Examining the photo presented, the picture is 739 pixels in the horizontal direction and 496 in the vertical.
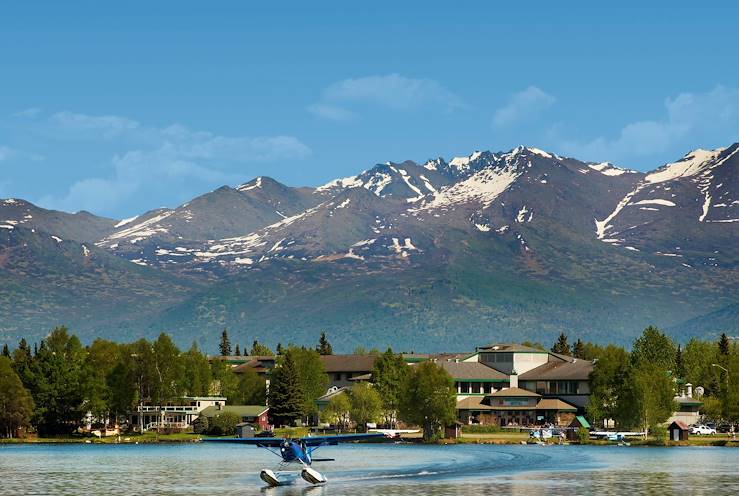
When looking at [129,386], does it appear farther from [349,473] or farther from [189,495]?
[189,495]

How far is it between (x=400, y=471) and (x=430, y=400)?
63.5 metres

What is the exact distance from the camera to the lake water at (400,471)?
102062 millimetres

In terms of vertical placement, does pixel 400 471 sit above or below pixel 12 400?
below

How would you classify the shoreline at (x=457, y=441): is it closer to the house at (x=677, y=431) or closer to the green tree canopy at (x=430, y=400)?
the house at (x=677, y=431)

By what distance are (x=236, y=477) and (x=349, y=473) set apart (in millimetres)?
9669

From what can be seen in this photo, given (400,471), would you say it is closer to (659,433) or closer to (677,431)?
(659,433)

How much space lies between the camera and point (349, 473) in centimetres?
11962

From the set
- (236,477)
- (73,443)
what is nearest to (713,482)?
(236,477)

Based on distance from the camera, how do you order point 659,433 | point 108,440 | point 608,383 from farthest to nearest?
point 108,440 → point 608,383 → point 659,433

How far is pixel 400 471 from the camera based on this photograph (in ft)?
394

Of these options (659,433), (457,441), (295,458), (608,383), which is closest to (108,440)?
(457,441)

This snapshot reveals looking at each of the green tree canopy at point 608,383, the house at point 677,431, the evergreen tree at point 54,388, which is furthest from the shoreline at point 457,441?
the green tree canopy at point 608,383

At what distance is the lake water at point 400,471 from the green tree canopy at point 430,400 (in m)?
12.7

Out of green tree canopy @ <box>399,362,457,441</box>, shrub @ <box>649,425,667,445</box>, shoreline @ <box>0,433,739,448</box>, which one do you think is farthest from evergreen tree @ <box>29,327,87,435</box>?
shrub @ <box>649,425,667,445</box>
